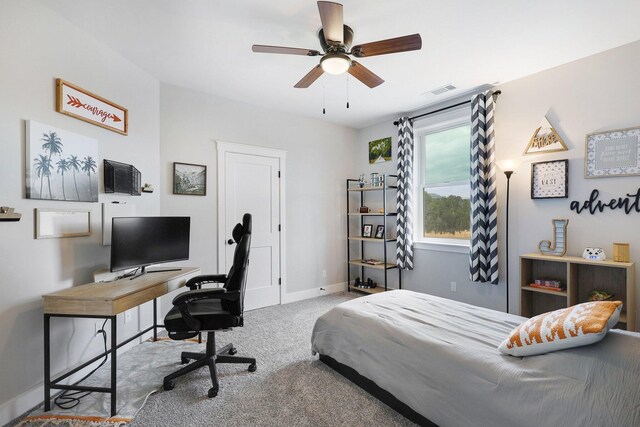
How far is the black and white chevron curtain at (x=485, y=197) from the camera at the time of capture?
3379mm

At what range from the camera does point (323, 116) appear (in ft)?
14.8

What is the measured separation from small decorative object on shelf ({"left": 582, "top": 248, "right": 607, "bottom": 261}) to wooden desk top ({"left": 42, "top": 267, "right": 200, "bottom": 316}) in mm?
3684

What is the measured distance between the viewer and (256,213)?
4.03m

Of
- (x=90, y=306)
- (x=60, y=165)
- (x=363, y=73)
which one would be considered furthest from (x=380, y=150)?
(x=90, y=306)

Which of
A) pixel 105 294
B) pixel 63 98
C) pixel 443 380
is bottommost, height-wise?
pixel 443 380

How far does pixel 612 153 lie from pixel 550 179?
49cm

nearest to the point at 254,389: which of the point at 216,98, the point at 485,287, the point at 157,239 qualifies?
the point at 157,239

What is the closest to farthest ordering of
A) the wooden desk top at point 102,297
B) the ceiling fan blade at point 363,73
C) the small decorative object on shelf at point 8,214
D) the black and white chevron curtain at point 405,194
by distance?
the small decorative object on shelf at point 8,214 → the wooden desk top at point 102,297 → the ceiling fan blade at point 363,73 → the black and white chevron curtain at point 405,194

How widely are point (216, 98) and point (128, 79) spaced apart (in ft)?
3.29

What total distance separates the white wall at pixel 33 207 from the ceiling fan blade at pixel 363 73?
2170 mm

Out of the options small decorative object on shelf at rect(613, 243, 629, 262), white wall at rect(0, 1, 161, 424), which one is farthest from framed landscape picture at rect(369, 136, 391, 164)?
white wall at rect(0, 1, 161, 424)

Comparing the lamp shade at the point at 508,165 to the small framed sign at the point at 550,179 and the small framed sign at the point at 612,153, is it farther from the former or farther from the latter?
the small framed sign at the point at 612,153

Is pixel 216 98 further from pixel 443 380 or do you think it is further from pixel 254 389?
pixel 443 380

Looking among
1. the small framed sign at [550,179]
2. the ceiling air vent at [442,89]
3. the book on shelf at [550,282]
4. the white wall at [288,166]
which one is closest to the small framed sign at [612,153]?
the small framed sign at [550,179]
